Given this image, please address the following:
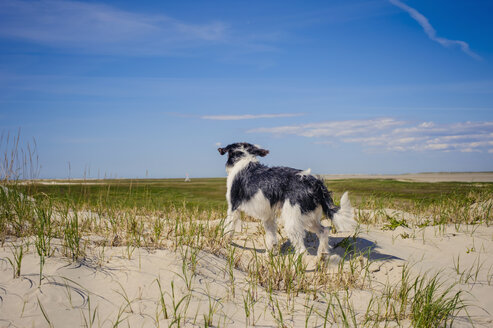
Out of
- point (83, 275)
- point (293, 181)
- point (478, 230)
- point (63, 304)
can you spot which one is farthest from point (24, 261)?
point (478, 230)

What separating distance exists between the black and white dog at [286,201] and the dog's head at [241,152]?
93 millimetres

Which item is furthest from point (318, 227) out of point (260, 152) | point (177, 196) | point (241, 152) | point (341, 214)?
point (177, 196)

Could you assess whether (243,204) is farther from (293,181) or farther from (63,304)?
(63,304)

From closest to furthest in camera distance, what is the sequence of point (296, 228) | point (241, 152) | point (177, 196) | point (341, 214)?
point (296, 228), point (341, 214), point (241, 152), point (177, 196)

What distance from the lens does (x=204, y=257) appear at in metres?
4.54

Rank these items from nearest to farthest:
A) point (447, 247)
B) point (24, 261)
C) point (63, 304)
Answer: point (63, 304)
point (24, 261)
point (447, 247)

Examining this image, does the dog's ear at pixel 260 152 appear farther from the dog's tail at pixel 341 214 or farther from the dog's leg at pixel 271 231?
the dog's tail at pixel 341 214

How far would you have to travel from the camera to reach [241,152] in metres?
6.18

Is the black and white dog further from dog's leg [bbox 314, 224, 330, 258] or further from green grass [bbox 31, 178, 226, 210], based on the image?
green grass [bbox 31, 178, 226, 210]

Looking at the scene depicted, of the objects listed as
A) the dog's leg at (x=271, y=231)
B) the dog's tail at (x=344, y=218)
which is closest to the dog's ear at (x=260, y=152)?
the dog's leg at (x=271, y=231)

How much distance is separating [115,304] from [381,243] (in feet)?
16.4

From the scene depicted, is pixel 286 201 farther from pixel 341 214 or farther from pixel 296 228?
pixel 341 214

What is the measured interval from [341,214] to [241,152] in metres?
2.09

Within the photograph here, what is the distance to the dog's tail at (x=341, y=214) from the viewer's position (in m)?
5.23
